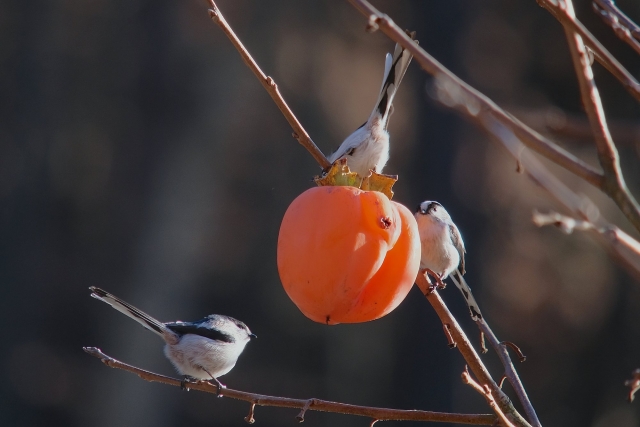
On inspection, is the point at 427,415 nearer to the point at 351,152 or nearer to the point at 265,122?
the point at 351,152

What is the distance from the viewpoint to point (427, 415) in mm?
2006

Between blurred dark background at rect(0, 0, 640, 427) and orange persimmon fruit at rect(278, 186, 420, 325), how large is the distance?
278 inches

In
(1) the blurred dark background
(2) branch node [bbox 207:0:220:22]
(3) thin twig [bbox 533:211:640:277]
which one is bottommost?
(1) the blurred dark background

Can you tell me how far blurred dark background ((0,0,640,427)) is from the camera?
8875 millimetres

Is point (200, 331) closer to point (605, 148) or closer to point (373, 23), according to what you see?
point (373, 23)

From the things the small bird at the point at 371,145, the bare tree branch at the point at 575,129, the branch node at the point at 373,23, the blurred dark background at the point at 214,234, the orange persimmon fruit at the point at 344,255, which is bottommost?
the blurred dark background at the point at 214,234

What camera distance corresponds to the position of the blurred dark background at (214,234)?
29.1 ft

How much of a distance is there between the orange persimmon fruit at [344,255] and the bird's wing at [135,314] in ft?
4.62

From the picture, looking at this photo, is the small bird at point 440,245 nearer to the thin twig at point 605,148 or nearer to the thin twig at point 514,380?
the thin twig at point 514,380

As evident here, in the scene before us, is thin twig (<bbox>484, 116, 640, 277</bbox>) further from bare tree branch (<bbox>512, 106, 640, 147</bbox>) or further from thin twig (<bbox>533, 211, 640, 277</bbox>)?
bare tree branch (<bbox>512, 106, 640, 147</bbox>)

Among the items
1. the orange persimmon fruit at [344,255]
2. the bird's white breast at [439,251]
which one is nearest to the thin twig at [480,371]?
the orange persimmon fruit at [344,255]

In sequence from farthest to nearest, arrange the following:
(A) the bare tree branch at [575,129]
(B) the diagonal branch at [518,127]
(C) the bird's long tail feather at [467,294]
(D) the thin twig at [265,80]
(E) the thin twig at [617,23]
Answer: (C) the bird's long tail feather at [467,294], (D) the thin twig at [265,80], (E) the thin twig at [617,23], (A) the bare tree branch at [575,129], (B) the diagonal branch at [518,127]

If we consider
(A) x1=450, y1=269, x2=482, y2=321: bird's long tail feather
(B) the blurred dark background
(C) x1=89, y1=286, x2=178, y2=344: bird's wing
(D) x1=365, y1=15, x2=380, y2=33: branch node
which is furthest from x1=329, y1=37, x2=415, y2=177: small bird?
(B) the blurred dark background

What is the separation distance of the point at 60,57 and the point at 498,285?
6.28 metres
